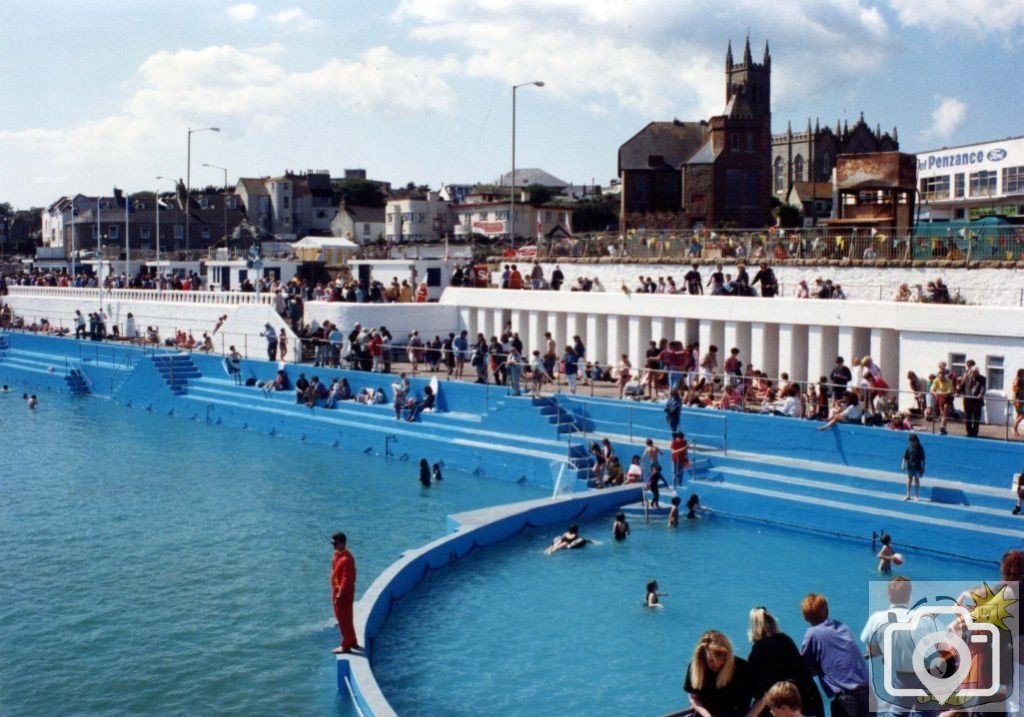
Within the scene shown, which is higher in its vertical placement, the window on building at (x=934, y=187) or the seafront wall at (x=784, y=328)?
the window on building at (x=934, y=187)

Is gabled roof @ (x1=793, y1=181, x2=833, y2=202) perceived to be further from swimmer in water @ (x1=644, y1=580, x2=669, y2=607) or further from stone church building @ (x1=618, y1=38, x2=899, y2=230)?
swimmer in water @ (x1=644, y1=580, x2=669, y2=607)

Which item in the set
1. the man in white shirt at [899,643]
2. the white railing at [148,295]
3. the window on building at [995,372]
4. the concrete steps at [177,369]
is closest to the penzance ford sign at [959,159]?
the window on building at [995,372]

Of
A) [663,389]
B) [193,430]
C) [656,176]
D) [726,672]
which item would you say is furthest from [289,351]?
[656,176]

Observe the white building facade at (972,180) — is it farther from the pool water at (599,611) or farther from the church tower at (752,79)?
the church tower at (752,79)

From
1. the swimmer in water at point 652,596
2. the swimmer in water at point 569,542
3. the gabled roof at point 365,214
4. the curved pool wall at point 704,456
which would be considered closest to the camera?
the swimmer in water at point 652,596

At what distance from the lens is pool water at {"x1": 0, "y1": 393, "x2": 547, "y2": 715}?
15.2 m

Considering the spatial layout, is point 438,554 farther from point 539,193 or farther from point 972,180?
point 539,193

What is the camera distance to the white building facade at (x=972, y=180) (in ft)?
175

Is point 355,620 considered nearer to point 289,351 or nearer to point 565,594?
point 565,594

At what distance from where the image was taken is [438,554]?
65.4 ft

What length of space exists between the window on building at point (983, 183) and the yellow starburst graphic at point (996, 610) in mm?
50535

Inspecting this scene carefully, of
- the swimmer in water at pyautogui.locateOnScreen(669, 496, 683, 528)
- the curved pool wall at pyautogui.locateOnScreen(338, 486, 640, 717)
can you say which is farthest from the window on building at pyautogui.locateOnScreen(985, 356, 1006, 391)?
the curved pool wall at pyautogui.locateOnScreen(338, 486, 640, 717)

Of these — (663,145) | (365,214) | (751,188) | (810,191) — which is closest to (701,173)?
(751,188)

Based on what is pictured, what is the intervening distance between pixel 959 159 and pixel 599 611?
46.5m
